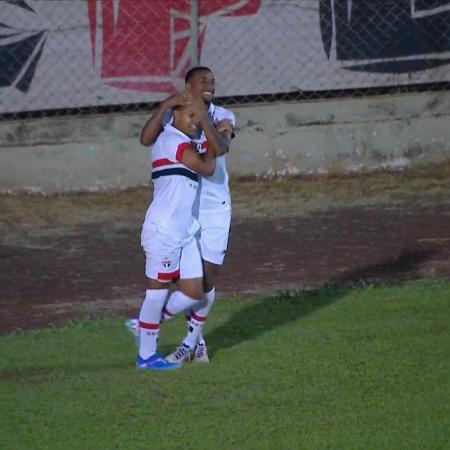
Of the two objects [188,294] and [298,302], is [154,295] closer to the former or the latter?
[188,294]

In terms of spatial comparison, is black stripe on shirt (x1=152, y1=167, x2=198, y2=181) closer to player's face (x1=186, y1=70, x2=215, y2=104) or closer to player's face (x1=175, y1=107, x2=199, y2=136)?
player's face (x1=175, y1=107, x2=199, y2=136)

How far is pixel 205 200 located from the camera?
8.40m

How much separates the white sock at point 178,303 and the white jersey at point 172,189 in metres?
0.36

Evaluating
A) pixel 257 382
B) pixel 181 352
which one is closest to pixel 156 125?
pixel 181 352

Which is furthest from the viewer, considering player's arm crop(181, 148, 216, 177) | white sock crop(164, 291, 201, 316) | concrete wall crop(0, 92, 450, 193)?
concrete wall crop(0, 92, 450, 193)

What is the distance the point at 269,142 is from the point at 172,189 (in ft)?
18.4

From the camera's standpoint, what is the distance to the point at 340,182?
1342 cm

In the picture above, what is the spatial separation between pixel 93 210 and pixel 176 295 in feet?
15.7

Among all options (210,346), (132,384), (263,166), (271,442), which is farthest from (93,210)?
(271,442)

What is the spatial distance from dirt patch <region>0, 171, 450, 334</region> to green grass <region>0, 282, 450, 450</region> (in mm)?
777

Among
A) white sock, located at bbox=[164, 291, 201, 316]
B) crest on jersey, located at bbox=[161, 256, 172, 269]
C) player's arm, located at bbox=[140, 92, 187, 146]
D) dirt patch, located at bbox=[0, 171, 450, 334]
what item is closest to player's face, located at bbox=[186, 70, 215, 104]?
player's arm, located at bbox=[140, 92, 187, 146]

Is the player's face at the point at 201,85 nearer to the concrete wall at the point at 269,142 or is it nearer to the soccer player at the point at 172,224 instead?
the soccer player at the point at 172,224

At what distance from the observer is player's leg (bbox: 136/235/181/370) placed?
7.89 metres

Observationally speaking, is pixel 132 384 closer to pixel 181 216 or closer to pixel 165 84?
pixel 181 216
